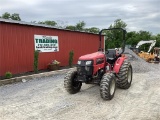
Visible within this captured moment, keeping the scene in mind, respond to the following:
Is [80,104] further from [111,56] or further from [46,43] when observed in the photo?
[46,43]

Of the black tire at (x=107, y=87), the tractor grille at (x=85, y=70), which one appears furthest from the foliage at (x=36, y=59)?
the black tire at (x=107, y=87)

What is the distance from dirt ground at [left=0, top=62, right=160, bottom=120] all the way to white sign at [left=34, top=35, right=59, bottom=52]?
5.49 metres

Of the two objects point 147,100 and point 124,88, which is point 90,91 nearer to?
point 124,88

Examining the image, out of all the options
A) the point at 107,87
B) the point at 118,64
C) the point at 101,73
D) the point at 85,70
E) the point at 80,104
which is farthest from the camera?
the point at 118,64

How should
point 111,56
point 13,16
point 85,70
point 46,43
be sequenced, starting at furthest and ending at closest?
point 13,16, point 46,43, point 111,56, point 85,70

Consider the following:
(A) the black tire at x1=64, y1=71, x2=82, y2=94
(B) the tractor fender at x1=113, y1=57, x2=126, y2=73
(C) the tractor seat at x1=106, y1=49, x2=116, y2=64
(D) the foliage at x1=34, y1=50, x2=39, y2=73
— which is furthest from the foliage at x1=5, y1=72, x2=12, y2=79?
(B) the tractor fender at x1=113, y1=57, x2=126, y2=73

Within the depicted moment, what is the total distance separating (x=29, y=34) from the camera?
13.8 m

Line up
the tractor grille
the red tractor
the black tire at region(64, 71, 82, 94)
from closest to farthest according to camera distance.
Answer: the red tractor, the tractor grille, the black tire at region(64, 71, 82, 94)

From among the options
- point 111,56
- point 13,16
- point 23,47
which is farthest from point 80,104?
point 13,16

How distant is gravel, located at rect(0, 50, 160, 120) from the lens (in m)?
6.02

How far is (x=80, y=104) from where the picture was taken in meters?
6.96

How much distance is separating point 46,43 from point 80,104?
8.75 m

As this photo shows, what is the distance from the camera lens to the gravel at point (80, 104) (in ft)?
19.8

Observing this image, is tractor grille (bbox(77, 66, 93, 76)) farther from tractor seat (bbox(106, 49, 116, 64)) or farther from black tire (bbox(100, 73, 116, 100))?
tractor seat (bbox(106, 49, 116, 64))
